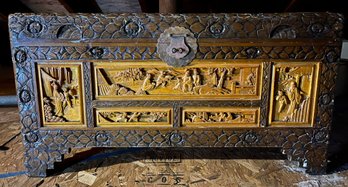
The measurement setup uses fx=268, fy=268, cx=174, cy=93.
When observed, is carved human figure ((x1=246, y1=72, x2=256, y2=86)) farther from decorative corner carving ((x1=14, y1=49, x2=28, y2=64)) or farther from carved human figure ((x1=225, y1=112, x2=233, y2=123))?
decorative corner carving ((x1=14, y1=49, x2=28, y2=64))

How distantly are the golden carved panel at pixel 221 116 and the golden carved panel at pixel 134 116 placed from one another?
4.4 inches

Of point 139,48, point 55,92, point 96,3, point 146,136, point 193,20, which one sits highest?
point 96,3

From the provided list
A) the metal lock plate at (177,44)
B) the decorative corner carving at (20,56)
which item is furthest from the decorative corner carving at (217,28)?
the decorative corner carving at (20,56)

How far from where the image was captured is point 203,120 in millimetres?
1515

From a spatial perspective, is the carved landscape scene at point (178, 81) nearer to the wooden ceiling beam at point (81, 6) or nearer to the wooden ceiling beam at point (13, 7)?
the wooden ceiling beam at point (81, 6)

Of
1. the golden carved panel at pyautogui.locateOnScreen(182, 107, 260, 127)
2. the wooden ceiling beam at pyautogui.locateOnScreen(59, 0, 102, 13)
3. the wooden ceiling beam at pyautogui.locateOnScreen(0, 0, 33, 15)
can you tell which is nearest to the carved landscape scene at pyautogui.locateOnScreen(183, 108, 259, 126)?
the golden carved panel at pyautogui.locateOnScreen(182, 107, 260, 127)

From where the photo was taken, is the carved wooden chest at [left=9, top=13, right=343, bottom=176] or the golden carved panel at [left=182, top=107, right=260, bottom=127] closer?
the carved wooden chest at [left=9, top=13, right=343, bottom=176]

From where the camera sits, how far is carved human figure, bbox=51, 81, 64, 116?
1.46 metres

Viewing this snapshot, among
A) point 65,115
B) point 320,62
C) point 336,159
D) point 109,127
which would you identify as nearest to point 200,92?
point 109,127

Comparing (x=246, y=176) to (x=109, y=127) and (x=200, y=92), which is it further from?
(x=109, y=127)

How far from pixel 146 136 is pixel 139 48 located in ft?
1.63

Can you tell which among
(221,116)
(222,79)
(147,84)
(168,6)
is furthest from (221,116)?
(168,6)

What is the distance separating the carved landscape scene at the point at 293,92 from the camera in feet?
4.74

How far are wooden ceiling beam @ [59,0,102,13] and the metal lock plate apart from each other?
147 centimetres
